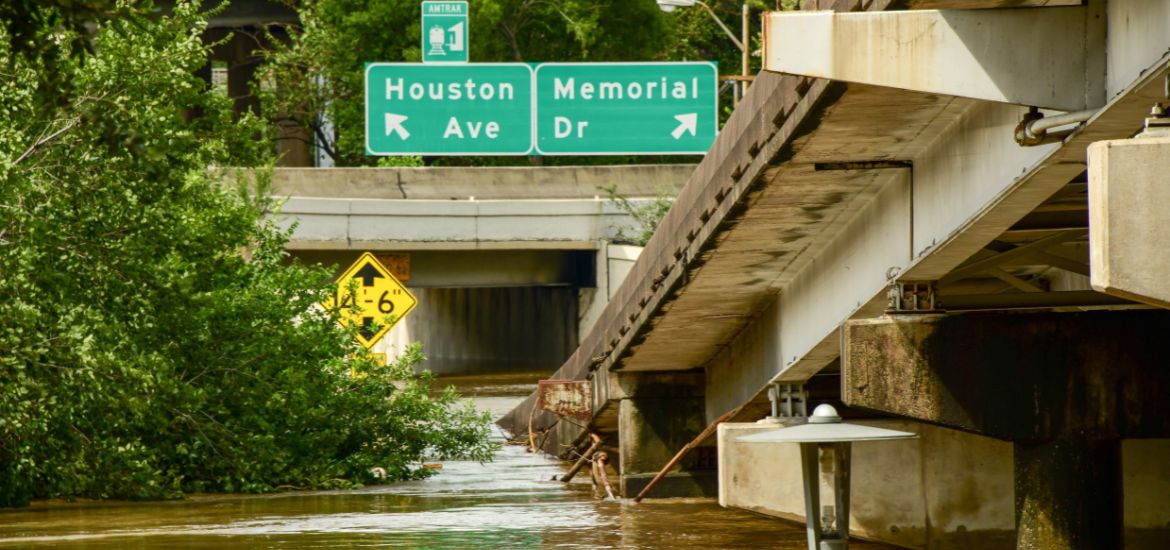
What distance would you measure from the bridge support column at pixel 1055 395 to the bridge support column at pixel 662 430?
265 inches

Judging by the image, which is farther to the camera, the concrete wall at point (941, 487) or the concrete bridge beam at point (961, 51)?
the concrete wall at point (941, 487)

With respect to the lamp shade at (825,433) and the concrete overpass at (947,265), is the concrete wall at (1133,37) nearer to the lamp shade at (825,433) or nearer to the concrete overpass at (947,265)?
the concrete overpass at (947,265)

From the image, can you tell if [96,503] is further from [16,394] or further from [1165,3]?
[1165,3]

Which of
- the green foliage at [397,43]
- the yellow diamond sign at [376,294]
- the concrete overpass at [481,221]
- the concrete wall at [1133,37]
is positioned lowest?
the yellow diamond sign at [376,294]

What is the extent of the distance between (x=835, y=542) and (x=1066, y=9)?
134 inches

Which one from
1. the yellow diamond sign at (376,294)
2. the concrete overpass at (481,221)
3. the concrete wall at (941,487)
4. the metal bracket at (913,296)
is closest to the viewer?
the metal bracket at (913,296)

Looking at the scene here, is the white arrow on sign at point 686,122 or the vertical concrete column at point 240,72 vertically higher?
the vertical concrete column at point 240,72

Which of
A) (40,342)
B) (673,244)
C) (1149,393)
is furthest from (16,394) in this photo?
(1149,393)

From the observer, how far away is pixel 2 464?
16.3 metres

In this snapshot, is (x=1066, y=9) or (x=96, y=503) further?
(x=96, y=503)

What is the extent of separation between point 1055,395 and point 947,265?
0.93 meters

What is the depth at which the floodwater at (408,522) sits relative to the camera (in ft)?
44.5

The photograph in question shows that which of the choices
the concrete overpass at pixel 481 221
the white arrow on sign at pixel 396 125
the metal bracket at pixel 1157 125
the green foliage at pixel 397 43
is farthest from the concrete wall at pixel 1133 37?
the green foliage at pixel 397 43

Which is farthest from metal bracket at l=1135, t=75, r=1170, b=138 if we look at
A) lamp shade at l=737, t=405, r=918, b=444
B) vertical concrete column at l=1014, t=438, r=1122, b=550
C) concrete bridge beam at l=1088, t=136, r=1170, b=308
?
vertical concrete column at l=1014, t=438, r=1122, b=550
